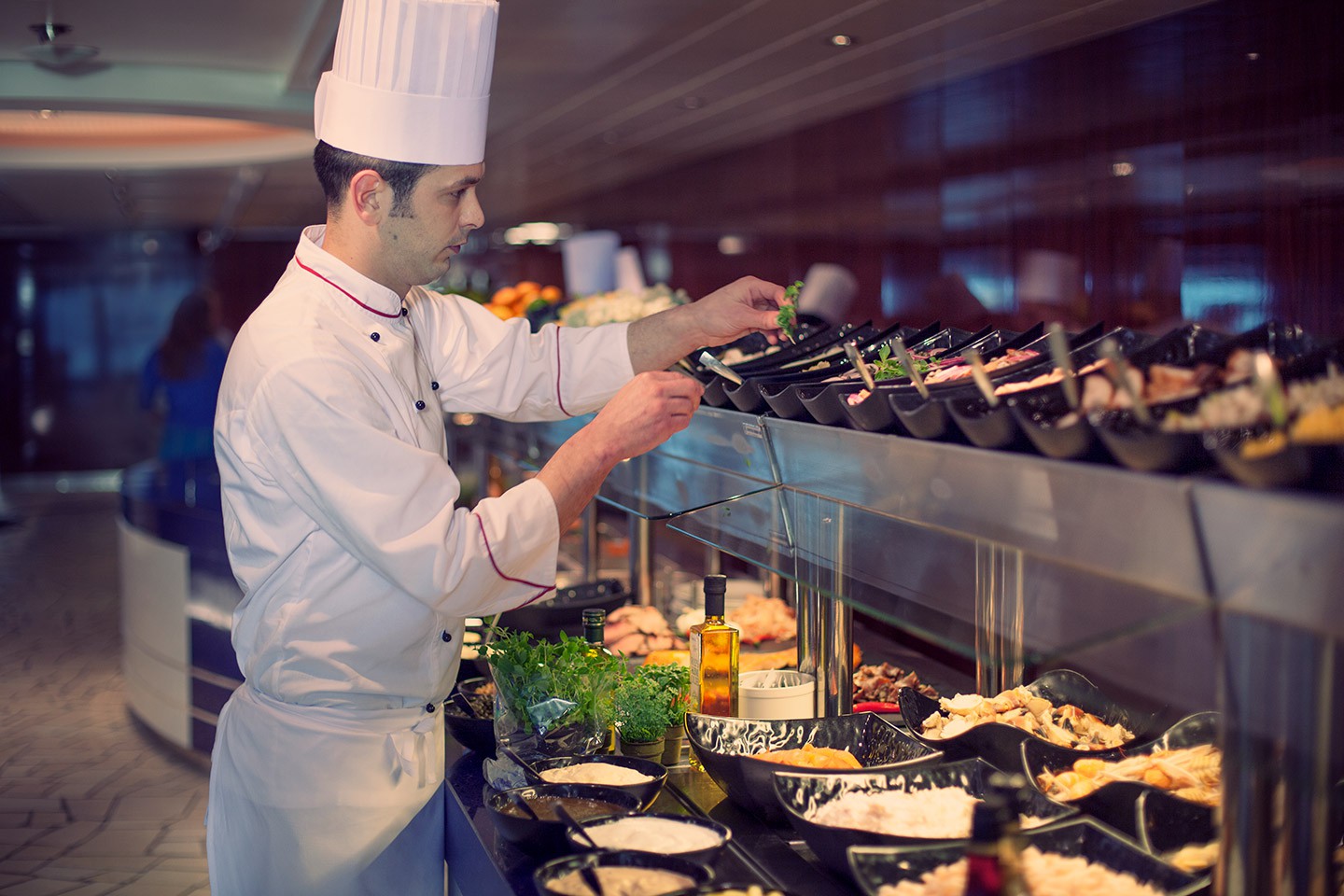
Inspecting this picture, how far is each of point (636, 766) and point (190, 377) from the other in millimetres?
5753

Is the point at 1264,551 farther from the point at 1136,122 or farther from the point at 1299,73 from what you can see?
the point at 1136,122

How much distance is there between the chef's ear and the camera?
203 centimetres

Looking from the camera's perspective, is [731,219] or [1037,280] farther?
[731,219]

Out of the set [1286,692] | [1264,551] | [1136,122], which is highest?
[1136,122]

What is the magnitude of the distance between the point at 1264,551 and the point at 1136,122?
3.69 meters

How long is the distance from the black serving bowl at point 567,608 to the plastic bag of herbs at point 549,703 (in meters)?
0.60

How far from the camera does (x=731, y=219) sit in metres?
7.87

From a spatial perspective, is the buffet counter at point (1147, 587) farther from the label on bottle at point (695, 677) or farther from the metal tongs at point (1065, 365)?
the label on bottle at point (695, 677)

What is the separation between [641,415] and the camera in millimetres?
1926

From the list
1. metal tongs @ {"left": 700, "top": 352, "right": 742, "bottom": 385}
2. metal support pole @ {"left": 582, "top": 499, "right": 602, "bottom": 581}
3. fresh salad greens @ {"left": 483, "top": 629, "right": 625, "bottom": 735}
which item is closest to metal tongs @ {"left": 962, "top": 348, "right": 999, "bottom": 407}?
metal tongs @ {"left": 700, "top": 352, "right": 742, "bottom": 385}

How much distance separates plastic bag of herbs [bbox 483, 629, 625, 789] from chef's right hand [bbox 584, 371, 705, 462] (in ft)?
1.62

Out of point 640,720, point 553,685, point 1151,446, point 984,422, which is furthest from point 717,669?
point 1151,446

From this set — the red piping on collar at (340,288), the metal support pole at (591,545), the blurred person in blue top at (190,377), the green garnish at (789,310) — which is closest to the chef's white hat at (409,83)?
Result: the red piping on collar at (340,288)

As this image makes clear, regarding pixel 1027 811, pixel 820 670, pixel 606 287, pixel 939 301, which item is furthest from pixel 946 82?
pixel 1027 811
